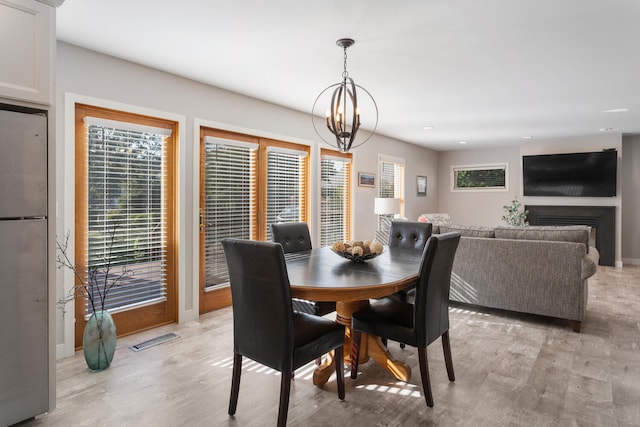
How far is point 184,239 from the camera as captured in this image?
3619 mm

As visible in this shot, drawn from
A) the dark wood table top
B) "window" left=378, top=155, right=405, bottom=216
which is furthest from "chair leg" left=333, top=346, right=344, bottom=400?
"window" left=378, top=155, right=405, bottom=216

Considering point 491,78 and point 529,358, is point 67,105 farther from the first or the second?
point 529,358

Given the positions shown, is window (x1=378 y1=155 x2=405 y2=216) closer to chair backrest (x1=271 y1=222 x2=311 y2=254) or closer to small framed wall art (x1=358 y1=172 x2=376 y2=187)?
small framed wall art (x1=358 y1=172 x2=376 y2=187)

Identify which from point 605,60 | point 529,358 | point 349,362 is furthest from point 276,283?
point 605,60

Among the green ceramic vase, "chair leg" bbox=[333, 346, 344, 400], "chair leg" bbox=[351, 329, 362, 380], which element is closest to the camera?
"chair leg" bbox=[333, 346, 344, 400]

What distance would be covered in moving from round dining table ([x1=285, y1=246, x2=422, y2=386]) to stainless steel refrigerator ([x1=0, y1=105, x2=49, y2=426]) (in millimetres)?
Answer: 1332

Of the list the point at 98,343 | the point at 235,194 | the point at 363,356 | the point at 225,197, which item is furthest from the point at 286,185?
the point at 98,343

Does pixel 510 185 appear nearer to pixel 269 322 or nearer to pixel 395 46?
pixel 395 46

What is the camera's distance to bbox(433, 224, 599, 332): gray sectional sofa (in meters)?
3.38

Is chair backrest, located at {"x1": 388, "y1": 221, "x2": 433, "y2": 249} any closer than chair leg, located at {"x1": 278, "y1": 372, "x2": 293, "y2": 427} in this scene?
No

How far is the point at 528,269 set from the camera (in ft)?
11.7

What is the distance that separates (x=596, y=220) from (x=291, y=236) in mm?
6163

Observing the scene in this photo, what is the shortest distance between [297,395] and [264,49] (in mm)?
2489

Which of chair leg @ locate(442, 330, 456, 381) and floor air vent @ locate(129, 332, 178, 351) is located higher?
chair leg @ locate(442, 330, 456, 381)
